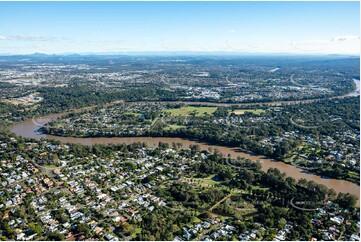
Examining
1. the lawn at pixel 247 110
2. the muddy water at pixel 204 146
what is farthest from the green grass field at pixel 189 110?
the muddy water at pixel 204 146

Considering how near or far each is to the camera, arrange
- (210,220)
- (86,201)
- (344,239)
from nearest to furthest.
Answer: (344,239) → (210,220) → (86,201)

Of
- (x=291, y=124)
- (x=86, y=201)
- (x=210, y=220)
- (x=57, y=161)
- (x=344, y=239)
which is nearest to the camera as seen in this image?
(x=344, y=239)

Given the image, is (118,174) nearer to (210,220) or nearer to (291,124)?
(210,220)

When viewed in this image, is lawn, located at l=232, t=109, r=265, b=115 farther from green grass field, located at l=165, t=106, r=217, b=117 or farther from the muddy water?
the muddy water

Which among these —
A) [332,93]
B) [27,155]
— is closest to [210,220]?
[27,155]

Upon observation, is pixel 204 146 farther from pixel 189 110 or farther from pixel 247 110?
pixel 247 110

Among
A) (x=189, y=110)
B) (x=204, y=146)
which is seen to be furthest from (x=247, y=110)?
(x=204, y=146)

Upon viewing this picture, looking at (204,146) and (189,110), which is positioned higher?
(189,110)
